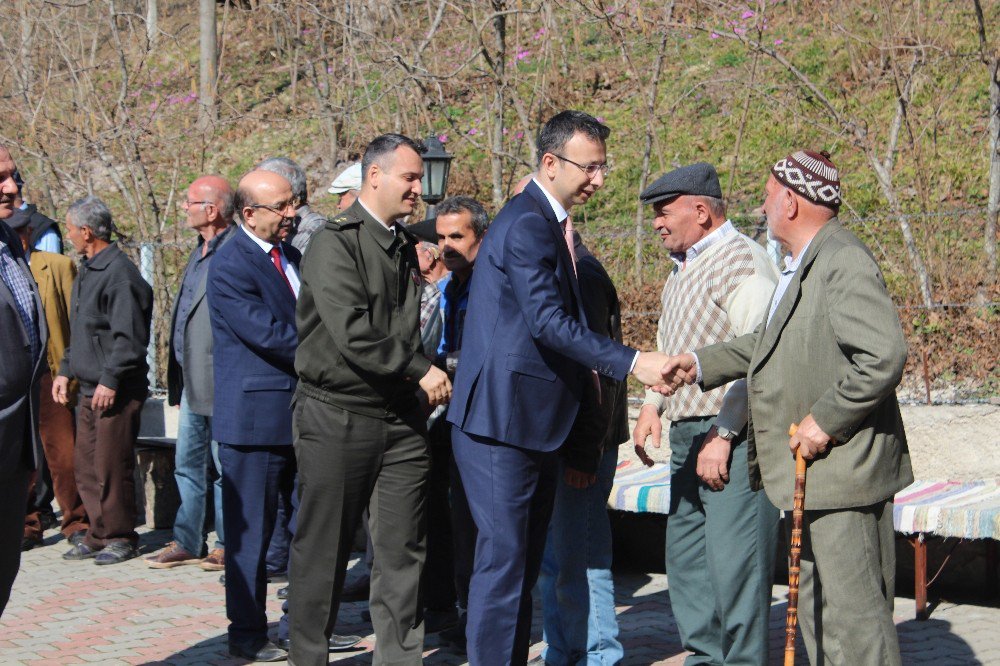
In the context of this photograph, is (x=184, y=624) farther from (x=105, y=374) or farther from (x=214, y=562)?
(x=105, y=374)

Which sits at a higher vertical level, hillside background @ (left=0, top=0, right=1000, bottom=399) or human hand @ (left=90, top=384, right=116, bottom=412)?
hillside background @ (left=0, top=0, right=1000, bottom=399)

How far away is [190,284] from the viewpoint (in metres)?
7.86

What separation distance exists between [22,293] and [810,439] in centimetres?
296

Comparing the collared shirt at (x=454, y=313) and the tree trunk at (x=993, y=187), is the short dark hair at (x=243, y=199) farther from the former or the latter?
the tree trunk at (x=993, y=187)

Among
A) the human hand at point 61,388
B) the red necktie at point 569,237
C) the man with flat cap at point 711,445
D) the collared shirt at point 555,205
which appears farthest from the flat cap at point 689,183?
the human hand at point 61,388

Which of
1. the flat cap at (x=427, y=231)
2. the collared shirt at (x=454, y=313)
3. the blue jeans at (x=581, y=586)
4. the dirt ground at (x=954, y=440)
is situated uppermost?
the flat cap at (x=427, y=231)

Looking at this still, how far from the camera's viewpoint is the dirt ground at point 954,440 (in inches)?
304

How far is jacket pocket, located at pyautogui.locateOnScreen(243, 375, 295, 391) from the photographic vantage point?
5.93 metres

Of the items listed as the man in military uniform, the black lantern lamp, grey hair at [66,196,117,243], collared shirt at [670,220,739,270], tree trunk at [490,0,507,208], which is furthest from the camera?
tree trunk at [490,0,507,208]

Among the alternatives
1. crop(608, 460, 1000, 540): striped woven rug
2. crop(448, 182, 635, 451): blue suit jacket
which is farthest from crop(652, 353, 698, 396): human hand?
crop(608, 460, 1000, 540): striped woven rug

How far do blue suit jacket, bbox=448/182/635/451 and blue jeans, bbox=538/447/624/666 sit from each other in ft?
2.34

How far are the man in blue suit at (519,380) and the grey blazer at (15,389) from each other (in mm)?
1599

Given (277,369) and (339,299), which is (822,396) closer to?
(339,299)

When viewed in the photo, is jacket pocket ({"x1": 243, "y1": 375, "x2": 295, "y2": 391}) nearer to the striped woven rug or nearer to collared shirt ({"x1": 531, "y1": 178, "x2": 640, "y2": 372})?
collared shirt ({"x1": 531, "y1": 178, "x2": 640, "y2": 372})
